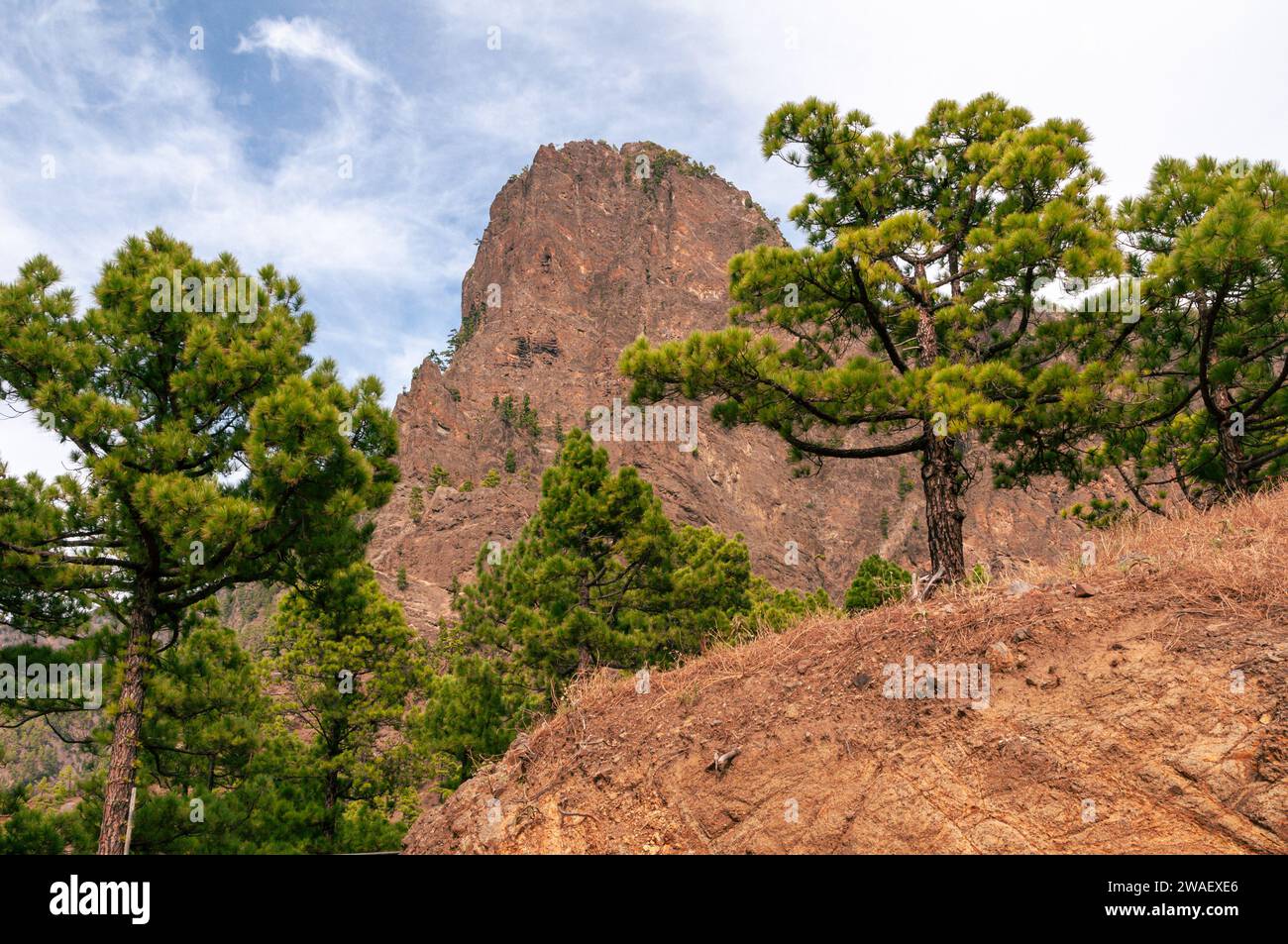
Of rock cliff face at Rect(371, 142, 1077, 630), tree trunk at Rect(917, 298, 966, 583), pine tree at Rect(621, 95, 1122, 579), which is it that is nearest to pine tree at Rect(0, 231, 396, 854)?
pine tree at Rect(621, 95, 1122, 579)

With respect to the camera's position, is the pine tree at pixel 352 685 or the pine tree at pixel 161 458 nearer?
the pine tree at pixel 161 458

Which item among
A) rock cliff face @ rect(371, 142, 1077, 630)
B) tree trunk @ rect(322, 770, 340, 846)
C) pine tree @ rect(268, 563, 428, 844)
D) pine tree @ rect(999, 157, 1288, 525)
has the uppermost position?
rock cliff face @ rect(371, 142, 1077, 630)

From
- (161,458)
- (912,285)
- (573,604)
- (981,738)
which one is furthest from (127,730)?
(912,285)

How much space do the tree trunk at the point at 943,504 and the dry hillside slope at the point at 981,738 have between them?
164cm

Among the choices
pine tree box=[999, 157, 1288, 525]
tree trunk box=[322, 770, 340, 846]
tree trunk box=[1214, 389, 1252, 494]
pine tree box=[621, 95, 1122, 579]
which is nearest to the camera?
pine tree box=[999, 157, 1288, 525]

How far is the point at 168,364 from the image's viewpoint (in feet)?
33.2

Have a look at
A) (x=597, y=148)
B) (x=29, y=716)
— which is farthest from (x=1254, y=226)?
(x=597, y=148)

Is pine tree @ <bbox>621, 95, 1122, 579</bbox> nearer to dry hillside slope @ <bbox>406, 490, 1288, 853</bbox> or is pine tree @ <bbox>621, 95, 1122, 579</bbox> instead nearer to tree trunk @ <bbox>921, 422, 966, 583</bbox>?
tree trunk @ <bbox>921, 422, 966, 583</bbox>

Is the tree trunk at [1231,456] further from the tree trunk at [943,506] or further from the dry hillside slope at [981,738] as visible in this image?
the tree trunk at [943,506]

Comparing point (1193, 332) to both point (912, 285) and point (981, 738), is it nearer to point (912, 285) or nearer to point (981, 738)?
point (912, 285)

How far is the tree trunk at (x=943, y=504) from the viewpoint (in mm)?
8844

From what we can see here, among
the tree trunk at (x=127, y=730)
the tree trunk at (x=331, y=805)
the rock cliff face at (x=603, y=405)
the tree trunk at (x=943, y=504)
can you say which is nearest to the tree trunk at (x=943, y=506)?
the tree trunk at (x=943, y=504)

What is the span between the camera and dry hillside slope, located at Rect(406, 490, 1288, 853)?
4.38 meters

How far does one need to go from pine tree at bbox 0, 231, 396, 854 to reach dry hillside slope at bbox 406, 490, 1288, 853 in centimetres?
427
